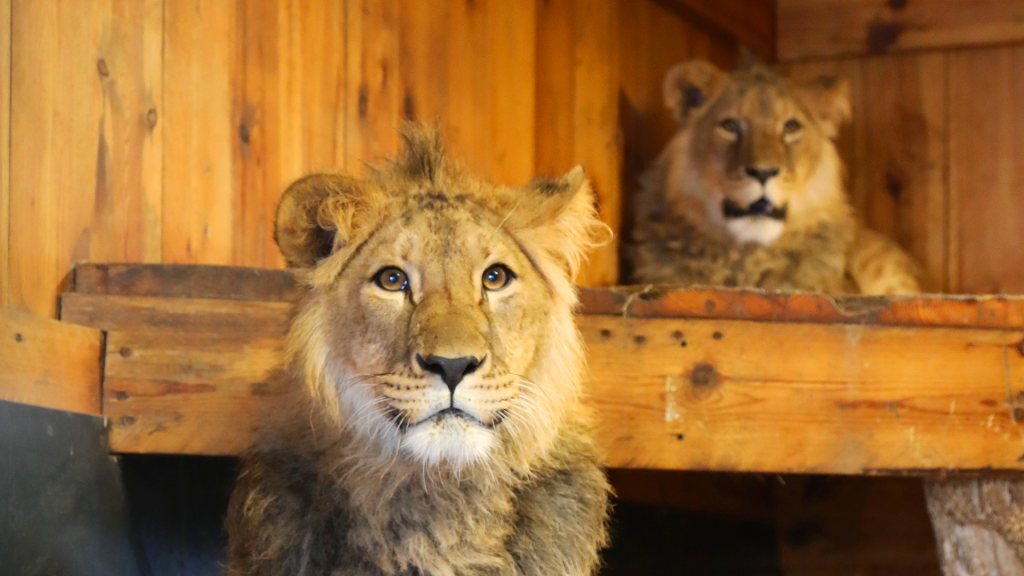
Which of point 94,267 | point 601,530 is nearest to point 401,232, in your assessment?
point 601,530

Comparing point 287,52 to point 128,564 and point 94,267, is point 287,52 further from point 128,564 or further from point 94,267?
point 128,564

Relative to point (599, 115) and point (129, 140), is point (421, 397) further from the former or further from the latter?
point (599, 115)

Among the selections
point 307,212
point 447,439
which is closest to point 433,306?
point 447,439

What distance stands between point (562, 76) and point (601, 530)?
8.78 feet

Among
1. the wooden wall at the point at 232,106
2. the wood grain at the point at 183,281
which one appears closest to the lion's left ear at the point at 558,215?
the wooden wall at the point at 232,106

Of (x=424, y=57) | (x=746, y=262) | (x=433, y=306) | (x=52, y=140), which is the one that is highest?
(x=424, y=57)

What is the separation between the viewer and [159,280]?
3197 mm

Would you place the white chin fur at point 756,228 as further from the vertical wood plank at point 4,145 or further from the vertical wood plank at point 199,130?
the vertical wood plank at point 4,145

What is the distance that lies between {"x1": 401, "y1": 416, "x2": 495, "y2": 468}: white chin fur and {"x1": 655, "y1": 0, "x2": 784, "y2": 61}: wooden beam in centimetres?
379

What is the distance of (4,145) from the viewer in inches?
115

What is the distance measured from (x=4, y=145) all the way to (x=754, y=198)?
3.10 metres

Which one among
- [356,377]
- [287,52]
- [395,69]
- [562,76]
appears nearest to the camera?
[356,377]

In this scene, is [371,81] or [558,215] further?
[371,81]

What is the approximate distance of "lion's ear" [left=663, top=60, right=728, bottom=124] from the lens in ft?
17.4
